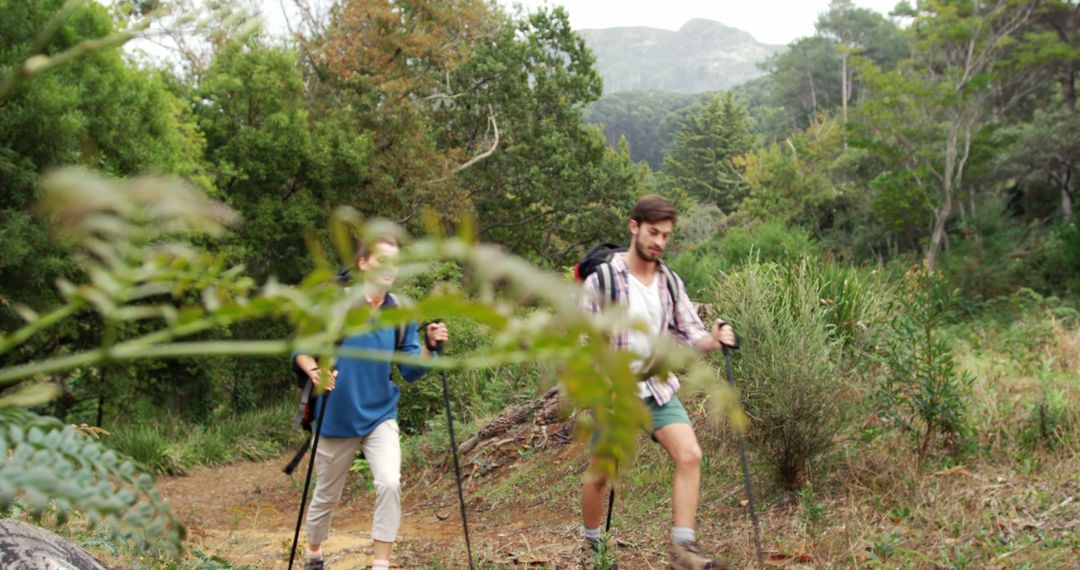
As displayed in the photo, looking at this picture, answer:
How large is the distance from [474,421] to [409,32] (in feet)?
55.5

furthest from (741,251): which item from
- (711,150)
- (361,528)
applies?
(711,150)

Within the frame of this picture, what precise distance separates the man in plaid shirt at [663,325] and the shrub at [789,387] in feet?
4.84

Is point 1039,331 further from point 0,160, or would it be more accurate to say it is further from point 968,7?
point 968,7

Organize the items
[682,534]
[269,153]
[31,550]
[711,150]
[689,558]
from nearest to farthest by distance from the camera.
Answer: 1. [31,550]
2. [689,558]
3. [682,534]
4. [269,153]
5. [711,150]

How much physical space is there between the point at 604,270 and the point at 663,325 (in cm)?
39

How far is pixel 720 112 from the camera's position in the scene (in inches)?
1991

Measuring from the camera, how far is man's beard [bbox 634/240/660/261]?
4.00 metres

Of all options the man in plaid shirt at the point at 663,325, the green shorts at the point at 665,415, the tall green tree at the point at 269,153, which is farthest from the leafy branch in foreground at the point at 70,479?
the tall green tree at the point at 269,153

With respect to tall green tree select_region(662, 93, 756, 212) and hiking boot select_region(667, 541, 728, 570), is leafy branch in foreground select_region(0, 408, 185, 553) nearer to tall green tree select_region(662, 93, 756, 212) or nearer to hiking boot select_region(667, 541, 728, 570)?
hiking boot select_region(667, 541, 728, 570)

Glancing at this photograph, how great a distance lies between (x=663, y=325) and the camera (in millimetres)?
4051

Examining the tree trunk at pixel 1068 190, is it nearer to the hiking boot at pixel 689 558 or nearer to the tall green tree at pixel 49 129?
the tall green tree at pixel 49 129

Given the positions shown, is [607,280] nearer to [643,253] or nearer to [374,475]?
[643,253]

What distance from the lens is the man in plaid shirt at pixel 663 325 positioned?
12.6ft

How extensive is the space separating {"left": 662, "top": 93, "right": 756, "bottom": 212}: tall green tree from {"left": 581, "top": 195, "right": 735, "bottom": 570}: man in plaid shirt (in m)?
43.3
